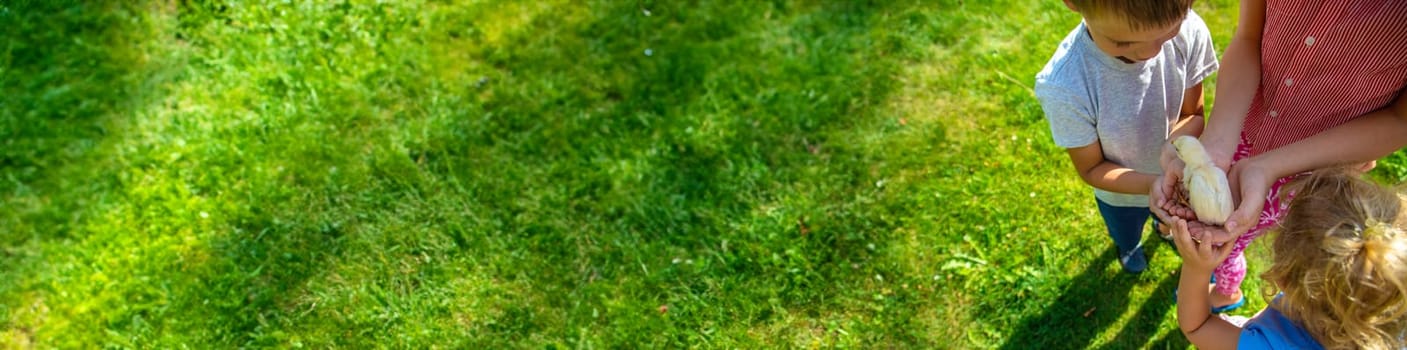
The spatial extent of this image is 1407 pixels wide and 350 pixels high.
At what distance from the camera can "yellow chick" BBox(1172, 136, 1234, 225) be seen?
1761 mm

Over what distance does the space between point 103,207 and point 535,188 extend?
1.77 m

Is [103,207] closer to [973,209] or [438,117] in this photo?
[438,117]

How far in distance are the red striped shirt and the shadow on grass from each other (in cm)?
98

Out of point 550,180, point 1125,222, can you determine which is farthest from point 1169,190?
point 550,180

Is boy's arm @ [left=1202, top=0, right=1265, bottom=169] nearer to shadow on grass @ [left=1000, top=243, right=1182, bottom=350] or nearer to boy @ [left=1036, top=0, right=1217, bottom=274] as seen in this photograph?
boy @ [left=1036, top=0, right=1217, bottom=274]

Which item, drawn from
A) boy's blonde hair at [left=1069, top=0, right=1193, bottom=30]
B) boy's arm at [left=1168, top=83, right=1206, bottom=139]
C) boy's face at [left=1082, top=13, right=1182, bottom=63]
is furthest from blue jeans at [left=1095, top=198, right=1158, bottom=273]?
boy's blonde hair at [left=1069, top=0, right=1193, bottom=30]

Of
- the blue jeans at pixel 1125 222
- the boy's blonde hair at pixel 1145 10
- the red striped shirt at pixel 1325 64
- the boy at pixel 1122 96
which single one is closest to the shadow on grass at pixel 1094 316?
the blue jeans at pixel 1125 222

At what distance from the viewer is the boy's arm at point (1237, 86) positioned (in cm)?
196

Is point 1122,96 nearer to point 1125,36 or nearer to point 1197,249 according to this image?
point 1125,36

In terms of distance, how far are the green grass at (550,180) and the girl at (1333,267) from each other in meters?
1.05

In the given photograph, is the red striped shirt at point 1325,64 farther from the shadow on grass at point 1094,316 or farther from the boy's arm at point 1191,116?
the shadow on grass at point 1094,316

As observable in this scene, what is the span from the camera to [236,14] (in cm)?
418

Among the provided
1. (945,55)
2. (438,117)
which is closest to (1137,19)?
(945,55)

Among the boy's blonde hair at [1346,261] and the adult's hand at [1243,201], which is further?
the adult's hand at [1243,201]
